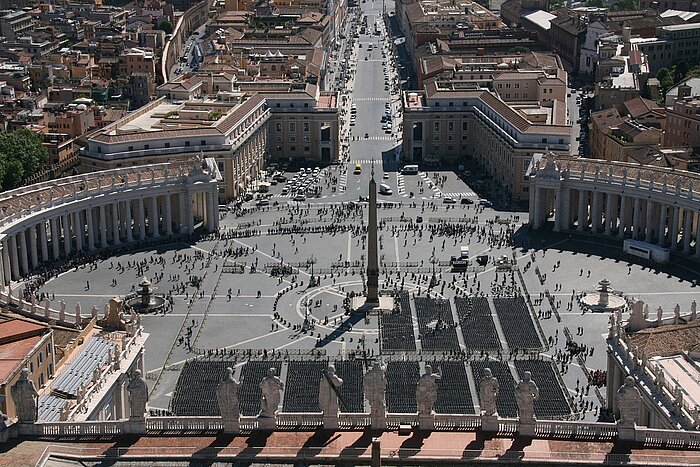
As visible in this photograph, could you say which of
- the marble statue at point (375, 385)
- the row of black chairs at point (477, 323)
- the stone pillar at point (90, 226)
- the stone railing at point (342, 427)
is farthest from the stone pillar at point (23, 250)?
the marble statue at point (375, 385)

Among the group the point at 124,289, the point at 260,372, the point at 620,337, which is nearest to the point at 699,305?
the point at 620,337

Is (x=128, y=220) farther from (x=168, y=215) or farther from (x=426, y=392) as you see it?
(x=426, y=392)

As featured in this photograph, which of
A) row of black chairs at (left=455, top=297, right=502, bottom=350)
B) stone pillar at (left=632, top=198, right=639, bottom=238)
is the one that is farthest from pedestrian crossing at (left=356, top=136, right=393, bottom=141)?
row of black chairs at (left=455, top=297, right=502, bottom=350)

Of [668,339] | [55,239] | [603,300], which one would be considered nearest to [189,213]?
[55,239]

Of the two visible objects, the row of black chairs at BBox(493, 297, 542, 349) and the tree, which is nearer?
the row of black chairs at BBox(493, 297, 542, 349)

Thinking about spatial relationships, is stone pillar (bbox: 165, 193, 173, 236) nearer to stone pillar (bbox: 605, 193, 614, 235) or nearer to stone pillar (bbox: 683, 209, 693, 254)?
stone pillar (bbox: 605, 193, 614, 235)

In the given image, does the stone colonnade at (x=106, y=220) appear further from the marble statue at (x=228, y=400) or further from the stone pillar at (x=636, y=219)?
the marble statue at (x=228, y=400)

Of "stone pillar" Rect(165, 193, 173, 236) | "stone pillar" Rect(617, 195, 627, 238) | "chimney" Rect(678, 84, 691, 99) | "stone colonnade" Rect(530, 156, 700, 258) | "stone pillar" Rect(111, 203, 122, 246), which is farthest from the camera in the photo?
"chimney" Rect(678, 84, 691, 99)
